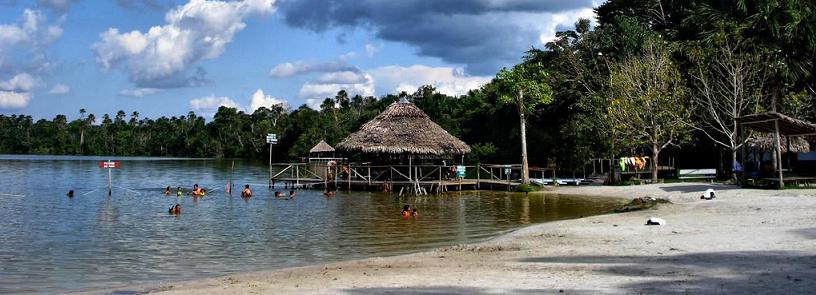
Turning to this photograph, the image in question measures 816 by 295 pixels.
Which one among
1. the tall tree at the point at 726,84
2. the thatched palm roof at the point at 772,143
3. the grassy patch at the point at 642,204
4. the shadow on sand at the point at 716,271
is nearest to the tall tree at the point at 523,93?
the tall tree at the point at 726,84

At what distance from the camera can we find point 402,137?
1414 inches

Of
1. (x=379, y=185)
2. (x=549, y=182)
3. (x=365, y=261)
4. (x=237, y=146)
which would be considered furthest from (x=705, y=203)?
(x=237, y=146)

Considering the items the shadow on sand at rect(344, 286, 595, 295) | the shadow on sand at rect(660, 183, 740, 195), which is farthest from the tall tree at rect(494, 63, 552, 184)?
the shadow on sand at rect(344, 286, 595, 295)

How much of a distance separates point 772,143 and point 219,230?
27189 mm

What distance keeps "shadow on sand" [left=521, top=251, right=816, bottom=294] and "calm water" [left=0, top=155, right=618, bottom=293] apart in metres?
6.02

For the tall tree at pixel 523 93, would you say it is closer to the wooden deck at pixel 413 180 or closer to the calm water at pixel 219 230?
the wooden deck at pixel 413 180

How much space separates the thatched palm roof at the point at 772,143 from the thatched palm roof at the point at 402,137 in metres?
15.0

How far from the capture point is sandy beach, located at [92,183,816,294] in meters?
8.25

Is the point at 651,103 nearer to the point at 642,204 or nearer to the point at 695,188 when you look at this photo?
the point at 695,188

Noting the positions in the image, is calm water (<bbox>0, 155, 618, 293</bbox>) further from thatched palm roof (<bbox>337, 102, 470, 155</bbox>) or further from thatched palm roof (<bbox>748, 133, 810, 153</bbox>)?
thatched palm roof (<bbox>748, 133, 810, 153</bbox>)

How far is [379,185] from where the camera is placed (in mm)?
36219

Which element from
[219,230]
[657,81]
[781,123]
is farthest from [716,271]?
[657,81]

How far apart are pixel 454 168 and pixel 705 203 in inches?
726

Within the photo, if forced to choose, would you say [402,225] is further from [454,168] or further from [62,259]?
[454,168]
